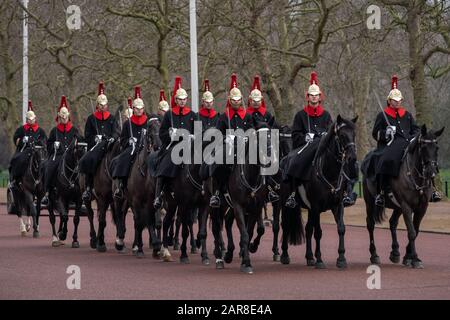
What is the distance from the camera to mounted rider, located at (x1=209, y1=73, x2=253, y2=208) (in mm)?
17594

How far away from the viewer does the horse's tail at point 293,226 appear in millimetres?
18766

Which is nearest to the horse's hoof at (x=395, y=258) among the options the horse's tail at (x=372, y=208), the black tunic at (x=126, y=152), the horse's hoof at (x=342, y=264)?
the horse's tail at (x=372, y=208)

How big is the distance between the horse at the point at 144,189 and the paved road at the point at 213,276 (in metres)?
0.44

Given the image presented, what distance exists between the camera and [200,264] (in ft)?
61.1

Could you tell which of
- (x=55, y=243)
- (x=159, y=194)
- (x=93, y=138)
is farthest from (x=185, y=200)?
(x=55, y=243)

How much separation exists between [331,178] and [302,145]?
1134 mm

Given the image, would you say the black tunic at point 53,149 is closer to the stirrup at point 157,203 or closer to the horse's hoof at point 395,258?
the stirrup at point 157,203

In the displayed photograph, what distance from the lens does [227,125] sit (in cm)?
1783

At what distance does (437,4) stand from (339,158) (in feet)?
45.3

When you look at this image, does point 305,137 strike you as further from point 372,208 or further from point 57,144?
point 57,144

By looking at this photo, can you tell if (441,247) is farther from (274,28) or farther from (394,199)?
(274,28)

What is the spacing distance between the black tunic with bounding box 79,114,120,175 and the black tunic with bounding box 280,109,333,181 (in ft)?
15.5

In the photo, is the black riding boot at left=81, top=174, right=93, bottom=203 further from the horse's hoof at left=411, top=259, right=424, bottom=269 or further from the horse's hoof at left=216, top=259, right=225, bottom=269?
the horse's hoof at left=411, top=259, right=424, bottom=269
